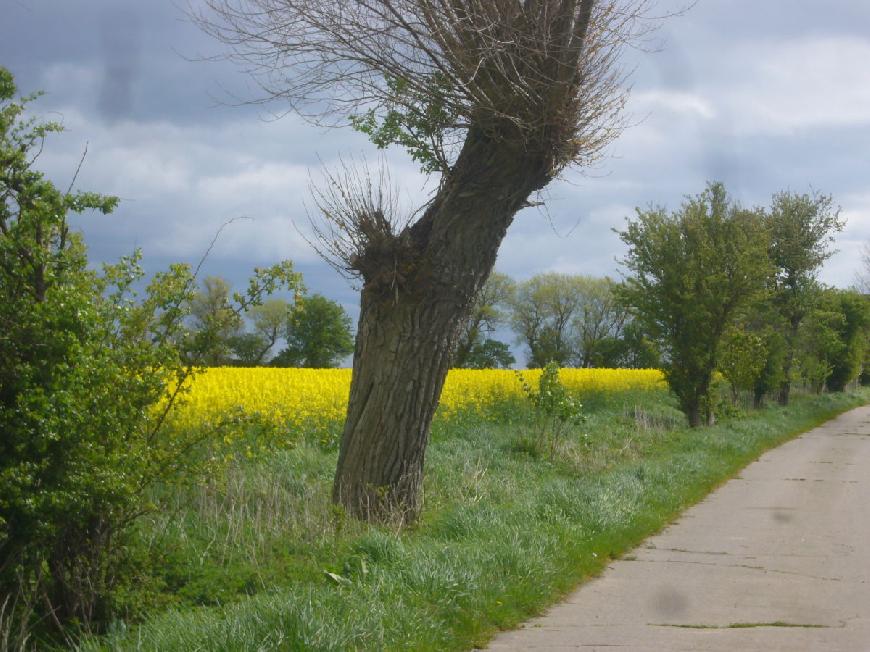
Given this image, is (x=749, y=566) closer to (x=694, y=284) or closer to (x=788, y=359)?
(x=694, y=284)

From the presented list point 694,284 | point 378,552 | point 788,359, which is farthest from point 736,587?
point 788,359

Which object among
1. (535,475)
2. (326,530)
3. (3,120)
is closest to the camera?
(3,120)

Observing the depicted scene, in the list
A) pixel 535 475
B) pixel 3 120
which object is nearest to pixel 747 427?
pixel 535 475

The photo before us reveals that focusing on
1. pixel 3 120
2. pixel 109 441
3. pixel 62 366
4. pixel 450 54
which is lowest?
pixel 109 441

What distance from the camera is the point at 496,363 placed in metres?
61.8

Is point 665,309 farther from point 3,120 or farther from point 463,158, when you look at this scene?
point 3,120

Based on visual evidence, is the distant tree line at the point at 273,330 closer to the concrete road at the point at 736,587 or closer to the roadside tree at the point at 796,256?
the concrete road at the point at 736,587

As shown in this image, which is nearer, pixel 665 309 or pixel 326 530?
pixel 326 530

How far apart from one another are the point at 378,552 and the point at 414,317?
2853 millimetres

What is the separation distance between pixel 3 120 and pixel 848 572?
766 centimetres

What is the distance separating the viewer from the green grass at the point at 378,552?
5277 millimetres

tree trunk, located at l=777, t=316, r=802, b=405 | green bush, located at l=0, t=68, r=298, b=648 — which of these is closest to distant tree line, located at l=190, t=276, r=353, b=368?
green bush, located at l=0, t=68, r=298, b=648

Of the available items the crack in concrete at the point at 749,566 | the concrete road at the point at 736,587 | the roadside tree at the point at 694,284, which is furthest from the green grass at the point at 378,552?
the roadside tree at the point at 694,284

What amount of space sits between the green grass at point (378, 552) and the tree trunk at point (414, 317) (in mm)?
552
